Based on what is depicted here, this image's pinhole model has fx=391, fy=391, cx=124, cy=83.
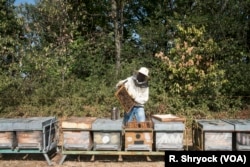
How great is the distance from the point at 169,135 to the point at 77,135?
1.68 metres

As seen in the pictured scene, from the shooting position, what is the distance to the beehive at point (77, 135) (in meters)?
7.13

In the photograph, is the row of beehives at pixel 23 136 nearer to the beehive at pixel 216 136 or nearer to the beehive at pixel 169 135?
the beehive at pixel 169 135

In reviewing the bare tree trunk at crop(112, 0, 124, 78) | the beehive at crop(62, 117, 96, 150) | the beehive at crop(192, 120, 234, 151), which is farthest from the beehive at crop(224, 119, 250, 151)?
the bare tree trunk at crop(112, 0, 124, 78)

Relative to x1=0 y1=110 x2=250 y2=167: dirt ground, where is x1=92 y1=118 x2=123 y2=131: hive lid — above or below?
above

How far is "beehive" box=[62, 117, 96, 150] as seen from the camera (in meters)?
7.13

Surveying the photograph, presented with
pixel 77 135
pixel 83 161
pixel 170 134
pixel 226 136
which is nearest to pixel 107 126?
pixel 77 135

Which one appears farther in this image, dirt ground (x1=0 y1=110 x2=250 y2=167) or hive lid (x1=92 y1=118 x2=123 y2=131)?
dirt ground (x1=0 y1=110 x2=250 y2=167)

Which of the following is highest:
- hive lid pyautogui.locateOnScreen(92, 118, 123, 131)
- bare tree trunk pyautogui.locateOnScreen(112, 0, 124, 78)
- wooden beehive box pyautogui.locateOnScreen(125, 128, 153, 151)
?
bare tree trunk pyautogui.locateOnScreen(112, 0, 124, 78)

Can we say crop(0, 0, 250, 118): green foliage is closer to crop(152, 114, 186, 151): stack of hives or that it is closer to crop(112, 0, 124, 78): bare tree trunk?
crop(112, 0, 124, 78): bare tree trunk

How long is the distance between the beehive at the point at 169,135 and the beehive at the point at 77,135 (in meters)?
1.24

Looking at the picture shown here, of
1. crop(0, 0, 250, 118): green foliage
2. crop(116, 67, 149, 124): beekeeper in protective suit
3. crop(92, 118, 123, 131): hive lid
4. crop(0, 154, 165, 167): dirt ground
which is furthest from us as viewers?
crop(0, 0, 250, 118): green foliage

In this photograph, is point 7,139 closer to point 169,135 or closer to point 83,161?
point 83,161

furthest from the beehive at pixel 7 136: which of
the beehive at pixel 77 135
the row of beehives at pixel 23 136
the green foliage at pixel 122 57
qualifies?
the green foliage at pixel 122 57

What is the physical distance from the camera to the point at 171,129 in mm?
7004
